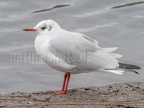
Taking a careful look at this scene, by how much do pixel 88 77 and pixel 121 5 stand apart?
15.3 feet

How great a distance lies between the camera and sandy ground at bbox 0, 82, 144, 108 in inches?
242

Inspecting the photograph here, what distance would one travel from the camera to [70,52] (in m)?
6.72

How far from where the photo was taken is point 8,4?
1345 centimetres

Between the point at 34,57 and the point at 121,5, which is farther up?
the point at 121,5

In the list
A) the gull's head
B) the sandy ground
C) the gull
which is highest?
the gull's head

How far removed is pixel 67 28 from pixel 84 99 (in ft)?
18.3

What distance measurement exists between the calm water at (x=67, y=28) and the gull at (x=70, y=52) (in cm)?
213

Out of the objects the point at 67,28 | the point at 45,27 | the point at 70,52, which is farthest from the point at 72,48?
the point at 67,28

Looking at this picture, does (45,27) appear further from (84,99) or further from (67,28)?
(67,28)

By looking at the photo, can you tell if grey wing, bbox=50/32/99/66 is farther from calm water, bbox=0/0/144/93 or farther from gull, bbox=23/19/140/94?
calm water, bbox=0/0/144/93

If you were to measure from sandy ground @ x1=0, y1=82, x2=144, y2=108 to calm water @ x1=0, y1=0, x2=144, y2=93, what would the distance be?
1.89 m

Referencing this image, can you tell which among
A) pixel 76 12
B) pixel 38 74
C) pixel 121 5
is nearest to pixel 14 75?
pixel 38 74

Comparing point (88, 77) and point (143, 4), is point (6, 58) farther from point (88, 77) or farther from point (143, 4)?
point (143, 4)

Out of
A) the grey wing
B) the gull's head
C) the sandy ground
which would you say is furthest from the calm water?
the grey wing
